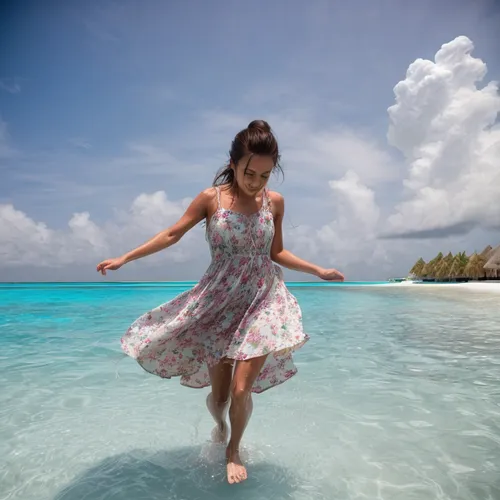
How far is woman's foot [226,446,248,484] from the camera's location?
2592 millimetres

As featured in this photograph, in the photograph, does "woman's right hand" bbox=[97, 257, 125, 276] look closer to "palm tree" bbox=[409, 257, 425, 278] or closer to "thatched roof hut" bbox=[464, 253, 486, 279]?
"thatched roof hut" bbox=[464, 253, 486, 279]

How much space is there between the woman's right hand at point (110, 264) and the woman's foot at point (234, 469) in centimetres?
128

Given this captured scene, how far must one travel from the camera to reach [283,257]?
333cm

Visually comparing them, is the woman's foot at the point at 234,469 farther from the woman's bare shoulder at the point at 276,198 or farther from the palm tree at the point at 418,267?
the palm tree at the point at 418,267

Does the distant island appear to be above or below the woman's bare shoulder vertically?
above

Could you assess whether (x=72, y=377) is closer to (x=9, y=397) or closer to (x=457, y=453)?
(x=9, y=397)

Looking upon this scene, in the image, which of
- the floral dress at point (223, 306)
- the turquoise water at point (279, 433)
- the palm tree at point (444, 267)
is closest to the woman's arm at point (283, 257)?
the floral dress at point (223, 306)

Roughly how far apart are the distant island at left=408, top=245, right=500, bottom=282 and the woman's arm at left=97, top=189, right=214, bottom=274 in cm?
5884

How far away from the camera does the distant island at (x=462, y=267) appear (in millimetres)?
58219

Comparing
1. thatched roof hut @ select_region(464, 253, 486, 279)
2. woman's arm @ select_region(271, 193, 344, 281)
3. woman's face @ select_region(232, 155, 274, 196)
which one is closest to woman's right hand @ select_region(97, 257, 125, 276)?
woman's face @ select_region(232, 155, 274, 196)

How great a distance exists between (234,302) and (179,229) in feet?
1.94

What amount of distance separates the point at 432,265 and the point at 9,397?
74133 mm

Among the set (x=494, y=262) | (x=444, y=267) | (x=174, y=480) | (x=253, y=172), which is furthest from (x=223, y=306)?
(x=444, y=267)

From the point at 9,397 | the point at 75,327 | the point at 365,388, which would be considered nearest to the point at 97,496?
the point at 9,397
